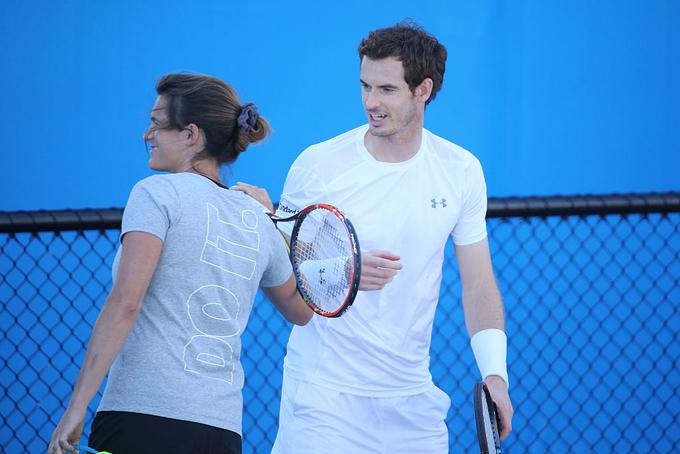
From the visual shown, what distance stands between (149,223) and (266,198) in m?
0.40

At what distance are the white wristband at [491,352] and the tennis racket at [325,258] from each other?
46cm

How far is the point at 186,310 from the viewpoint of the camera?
1911mm

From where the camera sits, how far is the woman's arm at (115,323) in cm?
180

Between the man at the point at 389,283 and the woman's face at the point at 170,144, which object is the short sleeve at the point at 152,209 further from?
the man at the point at 389,283

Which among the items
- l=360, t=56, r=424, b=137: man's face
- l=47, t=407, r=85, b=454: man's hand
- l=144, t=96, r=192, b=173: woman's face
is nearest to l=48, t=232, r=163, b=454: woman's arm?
l=47, t=407, r=85, b=454: man's hand

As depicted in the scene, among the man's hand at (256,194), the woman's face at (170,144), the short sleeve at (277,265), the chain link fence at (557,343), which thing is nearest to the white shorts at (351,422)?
the short sleeve at (277,265)

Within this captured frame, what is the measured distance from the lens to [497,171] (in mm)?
4273

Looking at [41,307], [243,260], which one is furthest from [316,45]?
[243,260]

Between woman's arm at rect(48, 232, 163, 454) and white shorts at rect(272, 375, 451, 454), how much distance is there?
0.79 meters

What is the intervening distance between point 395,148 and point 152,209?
0.90 meters

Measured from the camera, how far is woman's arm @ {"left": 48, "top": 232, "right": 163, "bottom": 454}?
5.90 feet

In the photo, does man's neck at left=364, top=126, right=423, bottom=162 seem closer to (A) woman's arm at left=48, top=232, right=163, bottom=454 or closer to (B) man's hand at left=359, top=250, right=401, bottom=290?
(B) man's hand at left=359, top=250, right=401, bottom=290

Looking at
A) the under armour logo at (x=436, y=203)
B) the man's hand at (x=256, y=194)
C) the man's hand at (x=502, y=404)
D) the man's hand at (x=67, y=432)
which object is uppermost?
the under armour logo at (x=436, y=203)

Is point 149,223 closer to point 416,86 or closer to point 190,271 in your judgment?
point 190,271
